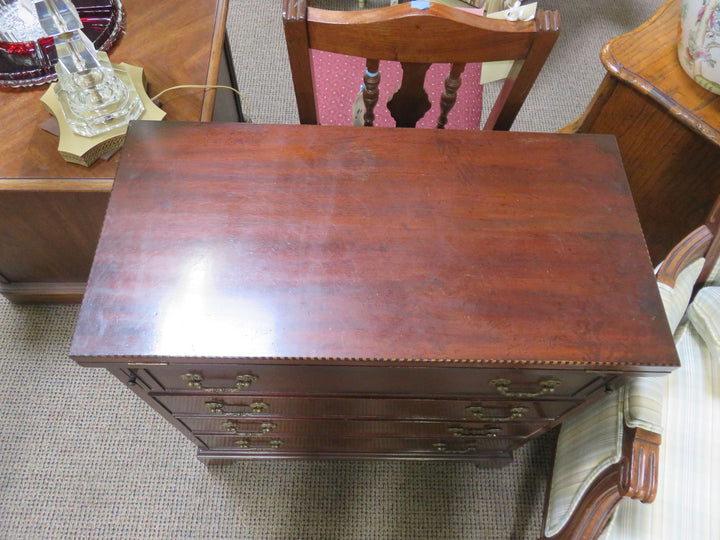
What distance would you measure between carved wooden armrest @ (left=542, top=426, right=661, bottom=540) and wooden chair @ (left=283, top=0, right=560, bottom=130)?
2.02 ft

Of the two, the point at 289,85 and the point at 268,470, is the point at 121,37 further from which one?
the point at 268,470

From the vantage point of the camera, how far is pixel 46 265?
4.29 feet

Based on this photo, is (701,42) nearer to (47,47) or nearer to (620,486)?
(620,486)

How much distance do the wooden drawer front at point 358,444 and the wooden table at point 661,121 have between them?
2.38 feet

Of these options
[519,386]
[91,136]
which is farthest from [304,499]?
[91,136]

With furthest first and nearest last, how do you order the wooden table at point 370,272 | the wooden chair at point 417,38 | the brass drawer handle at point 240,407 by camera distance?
the brass drawer handle at point 240,407, the wooden chair at point 417,38, the wooden table at point 370,272

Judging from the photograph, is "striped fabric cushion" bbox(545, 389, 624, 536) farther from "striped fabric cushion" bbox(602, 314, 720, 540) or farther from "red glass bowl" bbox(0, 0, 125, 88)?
"red glass bowl" bbox(0, 0, 125, 88)

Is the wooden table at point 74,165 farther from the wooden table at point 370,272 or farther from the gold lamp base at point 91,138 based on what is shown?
the wooden table at point 370,272

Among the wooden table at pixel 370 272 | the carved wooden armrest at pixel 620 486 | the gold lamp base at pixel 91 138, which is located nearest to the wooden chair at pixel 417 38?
the wooden table at pixel 370 272

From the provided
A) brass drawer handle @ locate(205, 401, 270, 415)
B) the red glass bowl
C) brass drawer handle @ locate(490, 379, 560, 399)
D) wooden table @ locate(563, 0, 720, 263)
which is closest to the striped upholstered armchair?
brass drawer handle @ locate(490, 379, 560, 399)

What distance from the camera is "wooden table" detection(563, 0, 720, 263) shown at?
105cm

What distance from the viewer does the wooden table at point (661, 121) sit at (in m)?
1.05

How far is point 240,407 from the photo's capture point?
923 mm

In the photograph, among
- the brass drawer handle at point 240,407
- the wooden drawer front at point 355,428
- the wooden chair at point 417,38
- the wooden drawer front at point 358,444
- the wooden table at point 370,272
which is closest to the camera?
the wooden table at point 370,272
